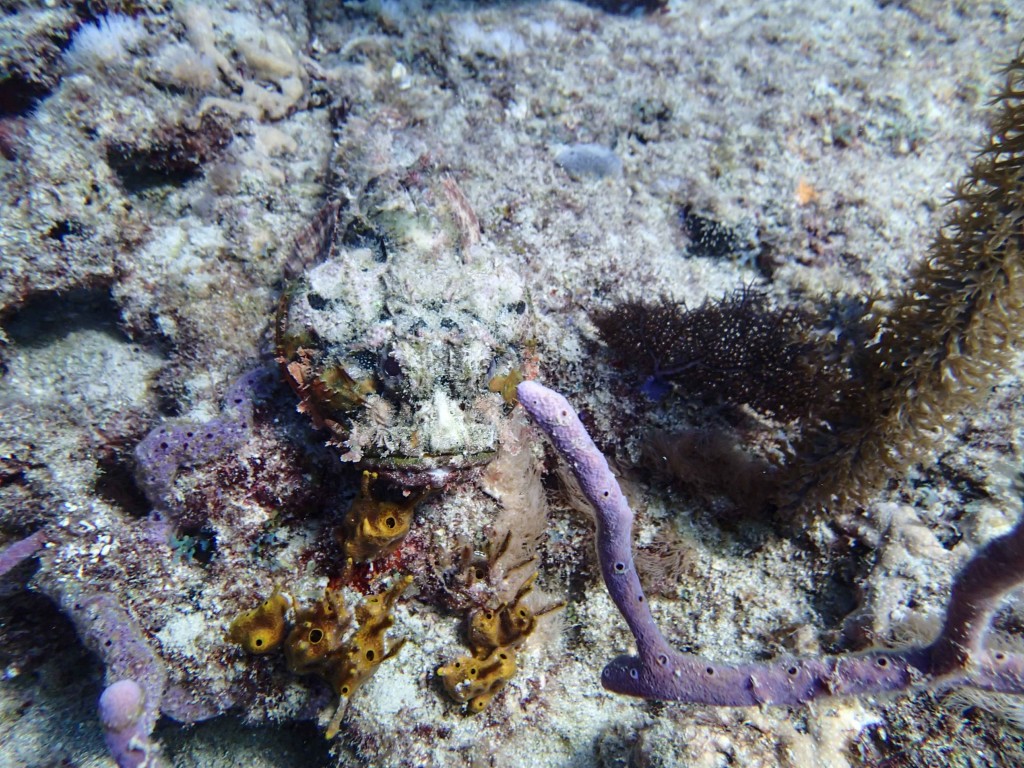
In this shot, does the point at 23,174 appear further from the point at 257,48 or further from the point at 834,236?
the point at 834,236

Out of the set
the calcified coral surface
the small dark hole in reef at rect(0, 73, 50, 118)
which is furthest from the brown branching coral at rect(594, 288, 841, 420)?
the small dark hole in reef at rect(0, 73, 50, 118)

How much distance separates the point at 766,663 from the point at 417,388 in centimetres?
206

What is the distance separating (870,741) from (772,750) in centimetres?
53

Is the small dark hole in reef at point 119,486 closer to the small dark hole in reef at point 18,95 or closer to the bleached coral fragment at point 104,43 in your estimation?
the small dark hole in reef at point 18,95

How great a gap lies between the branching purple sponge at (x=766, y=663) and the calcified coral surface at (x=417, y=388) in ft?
0.58

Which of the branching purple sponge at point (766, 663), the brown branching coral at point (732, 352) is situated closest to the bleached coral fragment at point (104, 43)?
the brown branching coral at point (732, 352)

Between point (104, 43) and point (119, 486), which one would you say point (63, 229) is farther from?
point (119, 486)

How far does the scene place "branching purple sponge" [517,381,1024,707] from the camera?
76.9 inches

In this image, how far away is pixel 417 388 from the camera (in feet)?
8.00

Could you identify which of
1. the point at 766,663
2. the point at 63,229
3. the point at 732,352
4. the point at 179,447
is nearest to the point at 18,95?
the point at 63,229

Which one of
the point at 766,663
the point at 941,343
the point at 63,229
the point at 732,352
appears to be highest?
the point at 63,229

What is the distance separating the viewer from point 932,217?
4.23 metres

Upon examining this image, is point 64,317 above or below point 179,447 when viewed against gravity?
above

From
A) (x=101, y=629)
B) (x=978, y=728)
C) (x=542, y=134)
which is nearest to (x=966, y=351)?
(x=978, y=728)
